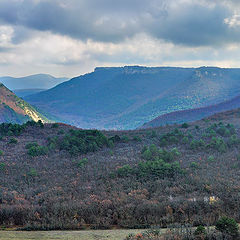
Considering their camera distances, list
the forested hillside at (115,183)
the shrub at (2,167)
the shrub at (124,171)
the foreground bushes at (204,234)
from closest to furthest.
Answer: the foreground bushes at (204,234) < the forested hillside at (115,183) < the shrub at (124,171) < the shrub at (2,167)

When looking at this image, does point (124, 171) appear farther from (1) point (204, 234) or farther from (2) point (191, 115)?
(2) point (191, 115)

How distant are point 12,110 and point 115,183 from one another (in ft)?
272

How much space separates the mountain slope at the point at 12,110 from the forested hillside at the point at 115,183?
61454 millimetres

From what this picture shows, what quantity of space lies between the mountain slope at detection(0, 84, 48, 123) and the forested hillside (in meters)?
61.5

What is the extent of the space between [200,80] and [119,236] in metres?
165

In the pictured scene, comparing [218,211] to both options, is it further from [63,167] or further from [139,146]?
[139,146]

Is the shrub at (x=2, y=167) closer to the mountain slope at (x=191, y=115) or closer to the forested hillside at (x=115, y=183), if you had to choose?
the forested hillside at (x=115, y=183)

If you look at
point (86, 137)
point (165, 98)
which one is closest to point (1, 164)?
point (86, 137)

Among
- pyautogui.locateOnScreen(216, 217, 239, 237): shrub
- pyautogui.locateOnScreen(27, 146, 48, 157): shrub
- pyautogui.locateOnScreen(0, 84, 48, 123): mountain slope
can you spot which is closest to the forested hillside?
pyautogui.locateOnScreen(27, 146, 48, 157): shrub

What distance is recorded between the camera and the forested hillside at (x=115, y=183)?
10.6 metres

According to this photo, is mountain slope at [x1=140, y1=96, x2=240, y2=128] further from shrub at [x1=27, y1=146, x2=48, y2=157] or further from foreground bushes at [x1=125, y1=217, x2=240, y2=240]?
foreground bushes at [x1=125, y1=217, x2=240, y2=240]

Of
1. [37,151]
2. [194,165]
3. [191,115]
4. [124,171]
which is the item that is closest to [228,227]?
[124,171]

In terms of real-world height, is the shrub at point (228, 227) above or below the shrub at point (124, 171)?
above

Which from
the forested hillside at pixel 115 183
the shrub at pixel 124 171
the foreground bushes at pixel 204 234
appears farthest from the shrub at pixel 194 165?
the foreground bushes at pixel 204 234
